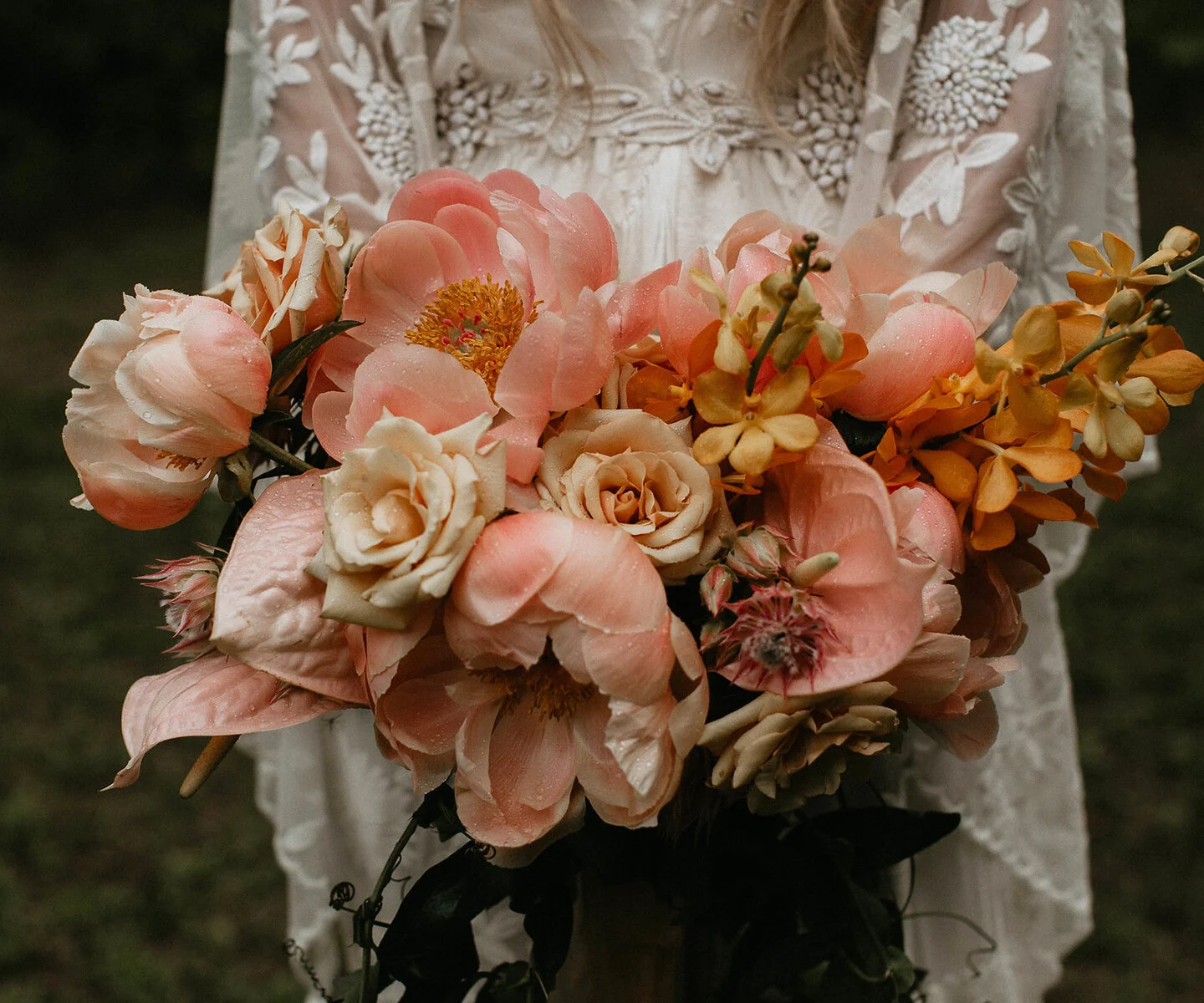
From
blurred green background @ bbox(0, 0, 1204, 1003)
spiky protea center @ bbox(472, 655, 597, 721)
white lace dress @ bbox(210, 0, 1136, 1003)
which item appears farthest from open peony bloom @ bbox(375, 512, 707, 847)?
blurred green background @ bbox(0, 0, 1204, 1003)

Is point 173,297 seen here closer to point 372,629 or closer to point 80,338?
point 372,629

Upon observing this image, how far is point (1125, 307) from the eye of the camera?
20.6 inches

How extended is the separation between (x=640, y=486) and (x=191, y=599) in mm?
231

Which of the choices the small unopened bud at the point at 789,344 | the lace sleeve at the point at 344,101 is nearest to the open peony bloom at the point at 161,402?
the small unopened bud at the point at 789,344

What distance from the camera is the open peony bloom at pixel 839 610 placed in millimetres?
Result: 511

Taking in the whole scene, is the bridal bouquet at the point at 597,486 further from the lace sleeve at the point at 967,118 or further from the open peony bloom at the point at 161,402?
the lace sleeve at the point at 967,118

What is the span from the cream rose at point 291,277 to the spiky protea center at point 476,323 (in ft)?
0.17

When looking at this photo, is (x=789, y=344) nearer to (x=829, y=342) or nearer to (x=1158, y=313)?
(x=829, y=342)

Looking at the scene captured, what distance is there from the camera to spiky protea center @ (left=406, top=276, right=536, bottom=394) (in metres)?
0.59

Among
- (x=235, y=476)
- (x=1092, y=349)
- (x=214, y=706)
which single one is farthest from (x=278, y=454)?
(x=1092, y=349)

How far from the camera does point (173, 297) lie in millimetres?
612

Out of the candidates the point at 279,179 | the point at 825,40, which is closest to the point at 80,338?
the point at 279,179

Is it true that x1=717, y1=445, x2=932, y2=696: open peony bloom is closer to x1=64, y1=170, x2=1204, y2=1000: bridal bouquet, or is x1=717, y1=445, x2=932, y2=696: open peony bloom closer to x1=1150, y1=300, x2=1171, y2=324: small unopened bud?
x1=64, y1=170, x2=1204, y2=1000: bridal bouquet

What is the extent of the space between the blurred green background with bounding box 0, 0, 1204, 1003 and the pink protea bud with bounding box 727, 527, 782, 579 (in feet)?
4.96
